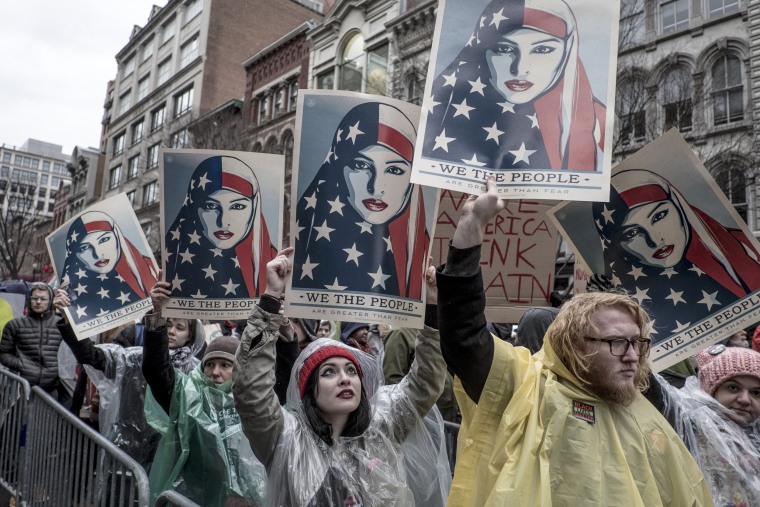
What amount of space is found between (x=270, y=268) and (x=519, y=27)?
1.51 m

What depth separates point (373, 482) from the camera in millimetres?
2443

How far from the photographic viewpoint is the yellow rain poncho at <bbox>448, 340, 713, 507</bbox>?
1.80m

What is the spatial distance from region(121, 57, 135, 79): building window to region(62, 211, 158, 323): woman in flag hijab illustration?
51434 millimetres

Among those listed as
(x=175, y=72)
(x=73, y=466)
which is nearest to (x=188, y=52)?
(x=175, y=72)

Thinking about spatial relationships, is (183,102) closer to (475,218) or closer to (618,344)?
(475,218)

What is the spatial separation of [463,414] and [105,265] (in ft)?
12.9

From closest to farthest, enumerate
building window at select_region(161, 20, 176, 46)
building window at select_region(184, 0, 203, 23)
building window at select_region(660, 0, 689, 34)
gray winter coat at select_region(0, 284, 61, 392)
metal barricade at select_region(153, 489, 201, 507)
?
metal barricade at select_region(153, 489, 201, 507) → gray winter coat at select_region(0, 284, 61, 392) → building window at select_region(660, 0, 689, 34) → building window at select_region(184, 0, 203, 23) → building window at select_region(161, 20, 176, 46)

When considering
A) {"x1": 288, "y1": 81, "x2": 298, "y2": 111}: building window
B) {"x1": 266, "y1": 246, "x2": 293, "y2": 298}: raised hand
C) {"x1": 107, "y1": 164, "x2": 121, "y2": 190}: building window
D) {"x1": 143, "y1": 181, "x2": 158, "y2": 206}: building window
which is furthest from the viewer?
{"x1": 107, "y1": 164, "x2": 121, "y2": 190}: building window

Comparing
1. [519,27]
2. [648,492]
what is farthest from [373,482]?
[519,27]

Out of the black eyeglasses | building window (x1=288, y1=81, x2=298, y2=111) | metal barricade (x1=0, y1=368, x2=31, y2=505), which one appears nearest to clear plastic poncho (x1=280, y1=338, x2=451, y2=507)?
the black eyeglasses

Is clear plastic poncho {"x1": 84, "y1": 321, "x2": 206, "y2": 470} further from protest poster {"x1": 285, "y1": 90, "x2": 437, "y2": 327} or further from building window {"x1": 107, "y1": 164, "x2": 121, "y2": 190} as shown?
building window {"x1": 107, "y1": 164, "x2": 121, "y2": 190}

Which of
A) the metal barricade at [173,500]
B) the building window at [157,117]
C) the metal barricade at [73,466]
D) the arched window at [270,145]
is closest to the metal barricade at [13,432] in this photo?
the metal barricade at [73,466]

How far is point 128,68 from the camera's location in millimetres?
52125

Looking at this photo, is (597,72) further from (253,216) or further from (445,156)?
(253,216)
